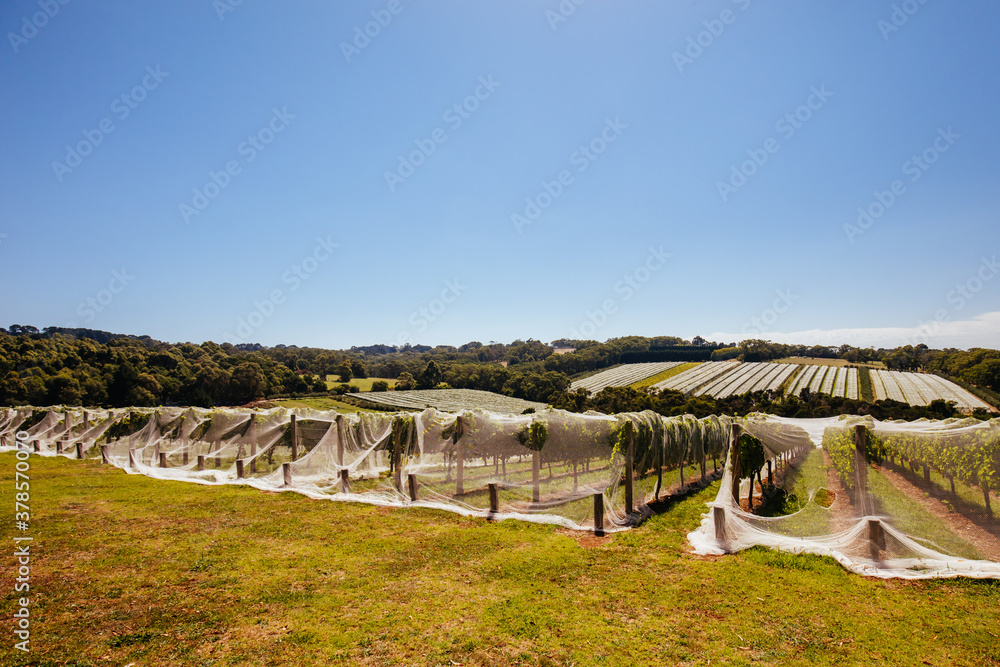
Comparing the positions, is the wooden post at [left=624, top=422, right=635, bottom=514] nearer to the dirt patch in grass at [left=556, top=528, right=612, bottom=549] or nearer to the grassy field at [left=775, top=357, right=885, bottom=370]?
the dirt patch in grass at [left=556, top=528, right=612, bottom=549]

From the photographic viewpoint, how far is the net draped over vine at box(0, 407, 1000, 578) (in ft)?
19.6

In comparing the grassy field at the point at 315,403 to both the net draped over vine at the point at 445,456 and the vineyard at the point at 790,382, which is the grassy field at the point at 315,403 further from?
the net draped over vine at the point at 445,456

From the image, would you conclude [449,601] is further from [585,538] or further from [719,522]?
[719,522]

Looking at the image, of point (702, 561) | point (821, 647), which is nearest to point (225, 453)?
point (702, 561)

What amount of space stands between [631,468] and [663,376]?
261 ft

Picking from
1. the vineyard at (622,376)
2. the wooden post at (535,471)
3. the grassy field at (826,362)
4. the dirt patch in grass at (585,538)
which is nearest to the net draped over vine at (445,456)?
the wooden post at (535,471)

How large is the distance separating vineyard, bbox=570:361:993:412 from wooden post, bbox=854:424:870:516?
5551 cm

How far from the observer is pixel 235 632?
4090 millimetres

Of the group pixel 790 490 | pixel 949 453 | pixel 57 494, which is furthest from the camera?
pixel 790 490

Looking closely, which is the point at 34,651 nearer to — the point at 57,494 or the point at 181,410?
the point at 57,494

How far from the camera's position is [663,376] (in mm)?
82938

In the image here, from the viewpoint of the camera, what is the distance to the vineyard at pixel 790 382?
55.1 m

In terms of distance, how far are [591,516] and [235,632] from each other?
6153 millimetres

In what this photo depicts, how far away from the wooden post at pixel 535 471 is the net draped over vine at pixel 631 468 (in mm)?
43
